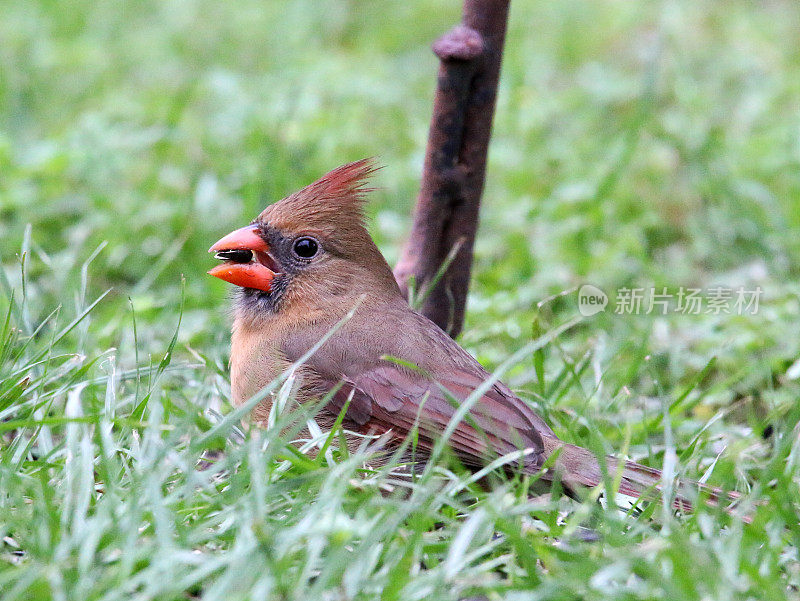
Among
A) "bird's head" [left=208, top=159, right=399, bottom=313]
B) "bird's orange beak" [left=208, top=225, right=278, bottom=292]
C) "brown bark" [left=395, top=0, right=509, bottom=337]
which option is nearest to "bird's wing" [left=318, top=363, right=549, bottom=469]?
"bird's head" [left=208, top=159, right=399, bottom=313]

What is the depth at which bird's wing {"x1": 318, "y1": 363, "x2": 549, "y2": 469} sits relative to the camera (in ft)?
8.77

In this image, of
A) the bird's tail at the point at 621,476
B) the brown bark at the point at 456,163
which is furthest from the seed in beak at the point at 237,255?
the bird's tail at the point at 621,476

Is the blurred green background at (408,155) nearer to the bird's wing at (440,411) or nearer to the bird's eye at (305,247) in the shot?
the bird's eye at (305,247)

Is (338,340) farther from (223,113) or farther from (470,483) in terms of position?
(223,113)

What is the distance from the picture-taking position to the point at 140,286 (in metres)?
4.00

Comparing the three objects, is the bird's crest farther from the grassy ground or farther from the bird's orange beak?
the grassy ground

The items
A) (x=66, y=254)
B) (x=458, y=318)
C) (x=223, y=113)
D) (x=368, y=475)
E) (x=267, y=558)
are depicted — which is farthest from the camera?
(x=223, y=113)

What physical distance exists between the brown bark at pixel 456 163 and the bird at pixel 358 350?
249 millimetres

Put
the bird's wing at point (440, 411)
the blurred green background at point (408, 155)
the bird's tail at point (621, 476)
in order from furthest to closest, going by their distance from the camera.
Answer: the blurred green background at point (408, 155) → the bird's wing at point (440, 411) → the bird's tail at point (621, 476)

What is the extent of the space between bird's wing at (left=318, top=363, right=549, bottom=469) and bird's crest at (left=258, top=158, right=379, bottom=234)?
56 centimetres

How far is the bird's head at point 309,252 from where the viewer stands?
10.6 ft

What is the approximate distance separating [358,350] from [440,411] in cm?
34

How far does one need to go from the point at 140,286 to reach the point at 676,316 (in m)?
2.09

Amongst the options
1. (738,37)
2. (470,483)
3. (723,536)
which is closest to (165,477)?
(470,483)
